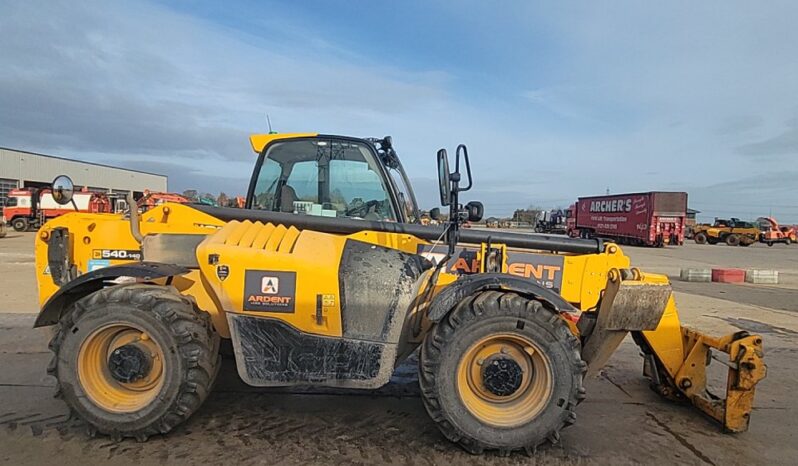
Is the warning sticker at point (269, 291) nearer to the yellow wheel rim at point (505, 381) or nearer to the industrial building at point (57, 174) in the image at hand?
the yellow wheel rim at point (505, 381)

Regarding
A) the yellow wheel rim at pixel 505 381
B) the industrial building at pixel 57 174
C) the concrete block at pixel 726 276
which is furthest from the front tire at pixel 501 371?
the industrial building at pixel 57 174

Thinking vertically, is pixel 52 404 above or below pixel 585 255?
below

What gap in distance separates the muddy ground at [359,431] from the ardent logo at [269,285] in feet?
3.52

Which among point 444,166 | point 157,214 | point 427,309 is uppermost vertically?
point 444,166

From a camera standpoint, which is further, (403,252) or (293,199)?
(293,199)

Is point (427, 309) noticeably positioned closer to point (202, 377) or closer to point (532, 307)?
point (532, 307)

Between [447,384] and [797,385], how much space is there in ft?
13.6

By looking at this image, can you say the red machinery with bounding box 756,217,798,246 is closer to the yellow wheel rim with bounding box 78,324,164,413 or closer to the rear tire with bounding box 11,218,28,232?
the yellow wheel rim with bounding box 78,324,164,413

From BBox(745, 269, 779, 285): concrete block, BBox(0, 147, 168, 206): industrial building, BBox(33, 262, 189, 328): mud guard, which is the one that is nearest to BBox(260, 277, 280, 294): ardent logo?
BBox(33, 262, 189, 328): mud guard

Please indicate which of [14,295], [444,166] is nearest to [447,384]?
[444,166]

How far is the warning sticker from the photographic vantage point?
3.65m

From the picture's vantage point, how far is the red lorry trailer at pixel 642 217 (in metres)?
32.7

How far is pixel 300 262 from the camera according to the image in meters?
3.68

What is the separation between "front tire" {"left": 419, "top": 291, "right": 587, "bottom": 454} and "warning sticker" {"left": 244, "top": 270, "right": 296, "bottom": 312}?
101cm
